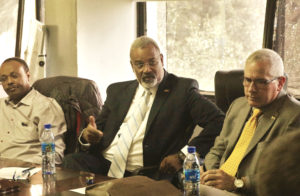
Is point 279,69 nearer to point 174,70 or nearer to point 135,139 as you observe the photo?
point 135,139

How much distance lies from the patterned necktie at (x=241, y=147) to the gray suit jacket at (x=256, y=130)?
1.3 inches

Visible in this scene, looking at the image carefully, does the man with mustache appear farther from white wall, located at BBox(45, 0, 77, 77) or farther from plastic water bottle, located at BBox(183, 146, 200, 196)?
plastic water bottle, located at BBox(183, 146, 200, 196)

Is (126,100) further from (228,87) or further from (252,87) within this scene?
(252,87)

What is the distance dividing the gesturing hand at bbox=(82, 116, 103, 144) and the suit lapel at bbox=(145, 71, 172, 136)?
324 mm

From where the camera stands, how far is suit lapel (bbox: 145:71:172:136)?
290cm

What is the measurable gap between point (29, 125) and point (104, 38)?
1602 mm

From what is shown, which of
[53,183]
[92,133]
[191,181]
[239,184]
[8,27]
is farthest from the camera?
[8,27]

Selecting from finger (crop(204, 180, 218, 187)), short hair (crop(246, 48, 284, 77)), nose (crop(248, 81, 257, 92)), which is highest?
short hair (crop(246, 48, 284, 77))

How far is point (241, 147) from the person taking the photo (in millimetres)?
2439

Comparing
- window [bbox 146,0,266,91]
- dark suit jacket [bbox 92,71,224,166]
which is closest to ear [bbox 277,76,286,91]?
A: dark suit jacket [bbox 92,71,224,166]

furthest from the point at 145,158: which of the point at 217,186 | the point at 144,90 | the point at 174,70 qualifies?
the point at 174,70

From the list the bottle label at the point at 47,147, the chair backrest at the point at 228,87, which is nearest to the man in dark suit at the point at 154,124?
the chair backrest at the point at 228,87

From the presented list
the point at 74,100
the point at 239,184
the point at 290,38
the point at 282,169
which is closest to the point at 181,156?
the point at 239,184

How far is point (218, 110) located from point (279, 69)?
525 mm
